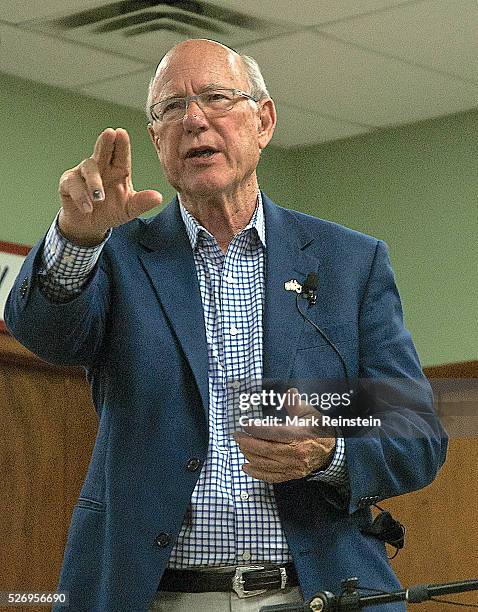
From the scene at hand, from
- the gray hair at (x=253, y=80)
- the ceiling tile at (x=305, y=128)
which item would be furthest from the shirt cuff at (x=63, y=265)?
the ceiling tile at (x=305, y=128)

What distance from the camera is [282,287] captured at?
5.19 ft

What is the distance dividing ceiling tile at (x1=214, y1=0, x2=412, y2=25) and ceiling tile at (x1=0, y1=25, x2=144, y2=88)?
A: 1.68 ft

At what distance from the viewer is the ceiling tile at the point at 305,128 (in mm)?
4185

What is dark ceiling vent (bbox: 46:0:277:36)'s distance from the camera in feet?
10.7

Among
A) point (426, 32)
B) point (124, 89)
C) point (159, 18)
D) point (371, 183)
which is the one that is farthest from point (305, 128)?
point (159, 18)

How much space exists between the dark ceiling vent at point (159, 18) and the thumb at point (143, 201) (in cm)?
198

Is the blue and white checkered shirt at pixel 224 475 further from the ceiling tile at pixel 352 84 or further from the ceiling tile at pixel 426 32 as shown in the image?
the ceiling tile at pixel 352 84

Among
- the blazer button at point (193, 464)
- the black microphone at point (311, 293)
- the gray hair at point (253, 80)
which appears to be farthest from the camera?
the gray hair at point (253, 80)

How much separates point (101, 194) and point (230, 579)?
47cm

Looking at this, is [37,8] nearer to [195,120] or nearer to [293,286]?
[195,120]

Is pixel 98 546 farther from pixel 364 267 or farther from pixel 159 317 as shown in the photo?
pixel 364 267

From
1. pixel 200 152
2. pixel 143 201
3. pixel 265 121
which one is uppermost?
pixel 265 121

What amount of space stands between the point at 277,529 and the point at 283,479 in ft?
0.30

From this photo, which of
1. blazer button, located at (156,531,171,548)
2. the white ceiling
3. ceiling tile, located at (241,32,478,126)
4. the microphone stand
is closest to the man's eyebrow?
blazer button, located at (156,531,171,548)
